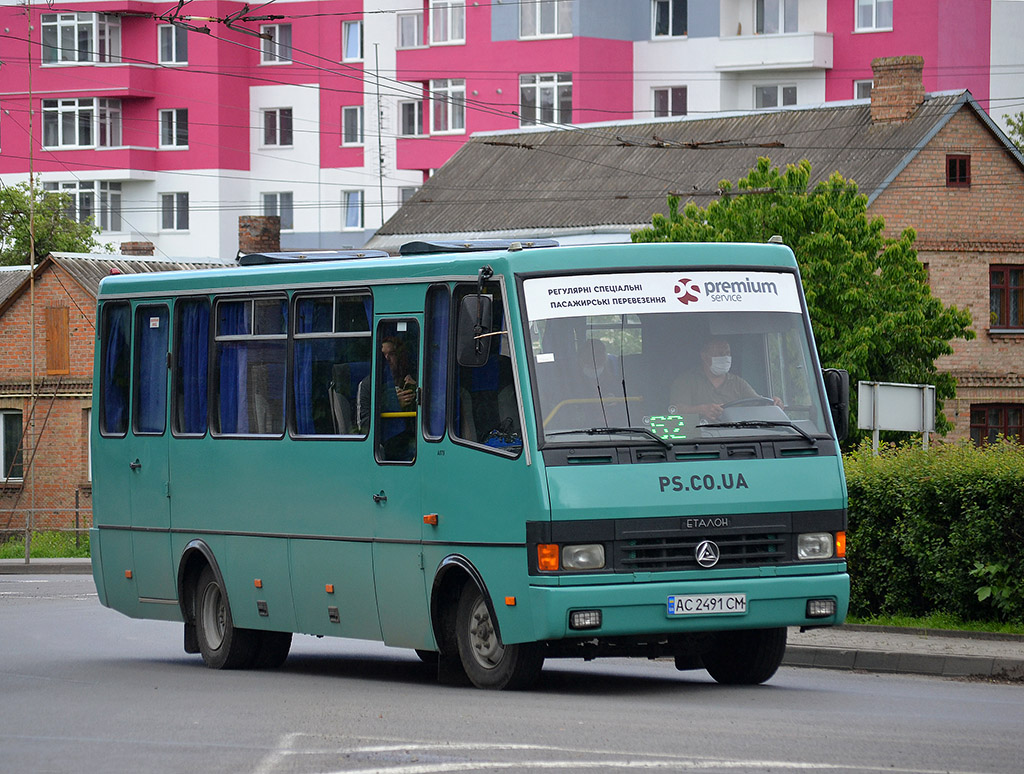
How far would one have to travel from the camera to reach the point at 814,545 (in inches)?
491

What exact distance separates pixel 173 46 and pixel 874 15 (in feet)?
90.2

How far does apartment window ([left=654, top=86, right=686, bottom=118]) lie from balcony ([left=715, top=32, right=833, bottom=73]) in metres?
1.95

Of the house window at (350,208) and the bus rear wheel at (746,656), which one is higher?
the house window at (350,208)

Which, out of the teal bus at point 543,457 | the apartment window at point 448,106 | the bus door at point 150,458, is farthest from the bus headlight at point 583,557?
the apartment window at point 448,106

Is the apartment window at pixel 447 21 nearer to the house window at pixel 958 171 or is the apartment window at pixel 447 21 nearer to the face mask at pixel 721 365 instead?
the house window at pixel 958 171

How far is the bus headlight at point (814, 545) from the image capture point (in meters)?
12.4

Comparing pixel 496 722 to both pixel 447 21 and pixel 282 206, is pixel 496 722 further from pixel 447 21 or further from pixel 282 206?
pixel 282 206

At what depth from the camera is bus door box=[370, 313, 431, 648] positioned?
13.3 metres

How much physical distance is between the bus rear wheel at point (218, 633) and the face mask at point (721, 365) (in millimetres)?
4851

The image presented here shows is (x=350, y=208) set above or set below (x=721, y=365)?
above

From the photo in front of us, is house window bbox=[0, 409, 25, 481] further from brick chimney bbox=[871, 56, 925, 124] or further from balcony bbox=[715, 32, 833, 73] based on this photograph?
balcony bbox=[715, 32, 833, 73]

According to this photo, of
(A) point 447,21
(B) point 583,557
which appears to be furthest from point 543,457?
(A) point 447,21

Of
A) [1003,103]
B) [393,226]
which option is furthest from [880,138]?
[1003,103]

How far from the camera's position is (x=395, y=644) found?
13.6 m
